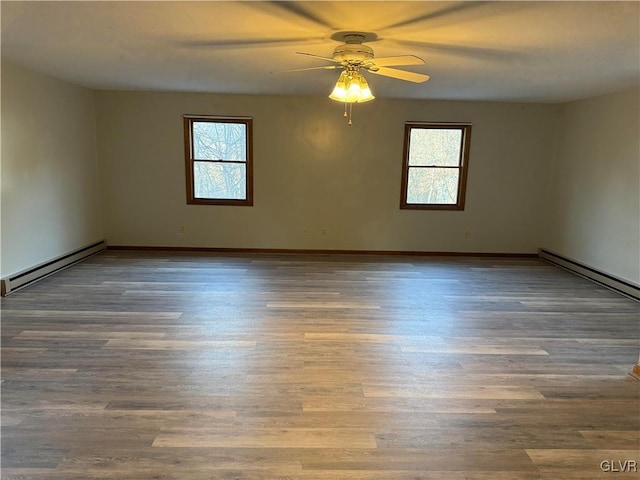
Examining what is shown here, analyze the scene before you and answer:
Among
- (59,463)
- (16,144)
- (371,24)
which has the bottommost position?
(59,463)

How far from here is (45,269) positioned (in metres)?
4.90

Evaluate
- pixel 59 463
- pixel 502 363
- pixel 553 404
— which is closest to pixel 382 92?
pixel 502 363

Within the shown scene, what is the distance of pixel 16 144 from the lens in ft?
14.5

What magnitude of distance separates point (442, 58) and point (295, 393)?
297cm

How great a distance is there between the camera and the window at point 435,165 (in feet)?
20.6

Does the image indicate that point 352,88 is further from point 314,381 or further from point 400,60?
point 314,381

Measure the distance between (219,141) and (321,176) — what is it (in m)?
1.61

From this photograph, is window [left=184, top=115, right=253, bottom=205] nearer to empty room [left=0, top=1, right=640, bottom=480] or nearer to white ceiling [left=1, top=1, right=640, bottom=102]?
empty room [left=0, top=1, right=640, bottom=480]

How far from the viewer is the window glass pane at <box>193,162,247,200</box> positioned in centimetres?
632

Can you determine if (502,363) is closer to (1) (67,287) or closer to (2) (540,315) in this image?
(2) (540,315)

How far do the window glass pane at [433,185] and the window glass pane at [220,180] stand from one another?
2.55 metres

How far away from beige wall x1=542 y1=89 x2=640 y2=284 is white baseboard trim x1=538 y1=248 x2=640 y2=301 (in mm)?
69

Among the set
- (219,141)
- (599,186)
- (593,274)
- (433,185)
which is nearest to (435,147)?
(433,185)

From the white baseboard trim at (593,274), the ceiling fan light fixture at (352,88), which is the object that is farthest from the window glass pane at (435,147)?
the ceiling fan light fixture at (352,88)
